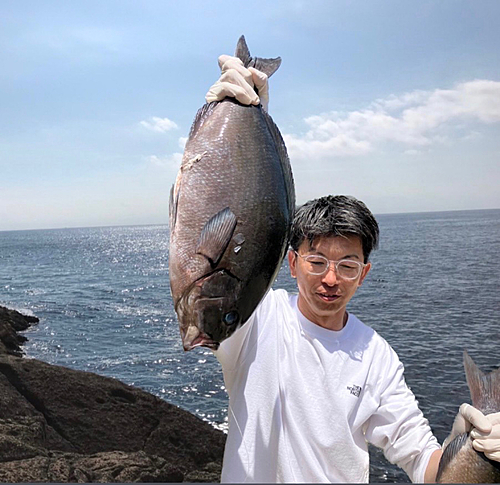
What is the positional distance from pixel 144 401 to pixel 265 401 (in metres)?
→ 6.87

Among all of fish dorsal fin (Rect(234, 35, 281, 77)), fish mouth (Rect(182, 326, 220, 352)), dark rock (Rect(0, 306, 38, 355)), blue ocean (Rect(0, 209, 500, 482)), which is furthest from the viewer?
dark rock (Rect(0, 306, 38, 355))

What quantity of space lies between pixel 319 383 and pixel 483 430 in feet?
3.23

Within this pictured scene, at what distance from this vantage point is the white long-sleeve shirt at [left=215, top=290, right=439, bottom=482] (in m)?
2.77

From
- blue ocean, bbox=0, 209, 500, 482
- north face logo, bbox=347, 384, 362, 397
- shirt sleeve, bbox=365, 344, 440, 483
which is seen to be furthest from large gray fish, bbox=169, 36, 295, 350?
blue ocean, bbox=0, 209, 500, 482

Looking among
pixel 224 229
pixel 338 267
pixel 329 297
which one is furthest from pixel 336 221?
pixel 224 229

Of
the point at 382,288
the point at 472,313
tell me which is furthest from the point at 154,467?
the point at 382,288

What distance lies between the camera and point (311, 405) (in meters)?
2.85

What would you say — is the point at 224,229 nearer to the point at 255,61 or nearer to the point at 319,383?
the point at 319,383

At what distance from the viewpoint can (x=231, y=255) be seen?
7.28 ft

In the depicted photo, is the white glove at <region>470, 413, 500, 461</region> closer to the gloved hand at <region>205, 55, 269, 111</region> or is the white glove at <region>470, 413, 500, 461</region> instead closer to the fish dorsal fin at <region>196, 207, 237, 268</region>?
the fish dorsal fin at <region>196, 207, 237, 268</region>

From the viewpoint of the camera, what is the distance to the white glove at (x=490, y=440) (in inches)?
111

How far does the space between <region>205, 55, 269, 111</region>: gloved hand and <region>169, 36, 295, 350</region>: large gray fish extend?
0.26m

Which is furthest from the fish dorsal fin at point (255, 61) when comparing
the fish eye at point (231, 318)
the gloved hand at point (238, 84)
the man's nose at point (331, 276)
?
the fish eye at point (231, 318)

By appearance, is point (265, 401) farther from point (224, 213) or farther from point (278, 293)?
point (224, 213)
